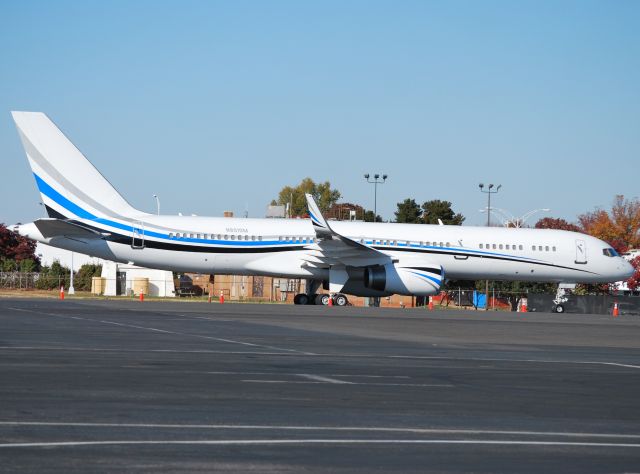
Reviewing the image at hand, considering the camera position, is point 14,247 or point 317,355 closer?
point 317,355

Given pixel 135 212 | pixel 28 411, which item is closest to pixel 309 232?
pixel 135 212

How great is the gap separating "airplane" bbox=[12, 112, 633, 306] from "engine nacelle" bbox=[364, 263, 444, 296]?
4 cm

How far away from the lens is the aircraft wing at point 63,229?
145ft

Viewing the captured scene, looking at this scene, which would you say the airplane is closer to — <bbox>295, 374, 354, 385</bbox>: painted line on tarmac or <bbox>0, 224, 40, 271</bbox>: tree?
<bbox>295, 374, 354, 385</bbox>: painted line on tarmac

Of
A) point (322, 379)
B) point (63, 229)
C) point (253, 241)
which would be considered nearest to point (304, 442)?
point (322, 379)

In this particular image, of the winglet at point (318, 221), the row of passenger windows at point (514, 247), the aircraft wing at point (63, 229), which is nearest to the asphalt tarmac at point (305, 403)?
the winglet at point (318, 221)

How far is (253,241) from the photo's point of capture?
46.6 metres

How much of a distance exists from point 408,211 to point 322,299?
65358mm

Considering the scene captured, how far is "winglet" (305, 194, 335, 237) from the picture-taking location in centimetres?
4444

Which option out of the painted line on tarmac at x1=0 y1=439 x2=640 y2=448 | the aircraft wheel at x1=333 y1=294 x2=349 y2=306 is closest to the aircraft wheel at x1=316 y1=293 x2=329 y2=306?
the aircraft wheel at x1=333 y1=294 x2=349 y2=306

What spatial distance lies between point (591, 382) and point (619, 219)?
410 ft

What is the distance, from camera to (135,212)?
4650 centimetres

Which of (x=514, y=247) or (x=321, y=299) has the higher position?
(x=514, y=247)

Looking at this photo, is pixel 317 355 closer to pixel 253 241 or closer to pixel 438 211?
pixel 253 241
